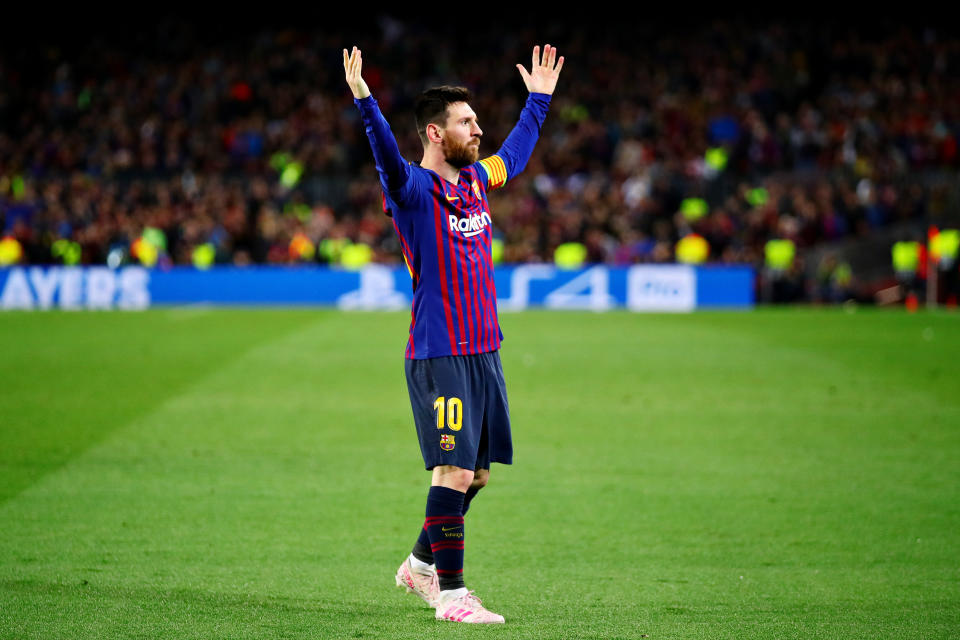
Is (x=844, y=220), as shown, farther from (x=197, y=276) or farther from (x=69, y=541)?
(x=69, y=541)

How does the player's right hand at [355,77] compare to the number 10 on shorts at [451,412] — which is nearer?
the player's right hand at [355,77]

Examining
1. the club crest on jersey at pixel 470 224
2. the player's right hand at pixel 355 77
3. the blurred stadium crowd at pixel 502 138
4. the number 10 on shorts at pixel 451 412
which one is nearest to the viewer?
the player's right hand at pixel 355 77

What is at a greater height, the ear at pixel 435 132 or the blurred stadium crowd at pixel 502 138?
the blurred stadium crowd at pixel 502 138

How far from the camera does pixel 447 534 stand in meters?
5.05

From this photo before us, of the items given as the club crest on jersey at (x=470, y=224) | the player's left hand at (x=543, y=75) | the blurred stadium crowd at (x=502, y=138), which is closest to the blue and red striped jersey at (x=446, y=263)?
the club crest on jersey at (x=470, y=224)

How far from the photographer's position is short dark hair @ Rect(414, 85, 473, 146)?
5000 millimetres

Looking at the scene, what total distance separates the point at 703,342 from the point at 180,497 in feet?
38.5

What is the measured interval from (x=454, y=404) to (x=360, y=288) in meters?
21.1

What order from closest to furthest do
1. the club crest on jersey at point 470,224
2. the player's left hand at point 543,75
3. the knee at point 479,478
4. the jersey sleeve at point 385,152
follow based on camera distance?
the jersey sleeve at point 385,152, the club crest on jersey at point 470,224, the knee at point 479,478, the player's left hand at point 543,75

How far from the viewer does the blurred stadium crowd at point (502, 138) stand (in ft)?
93.4

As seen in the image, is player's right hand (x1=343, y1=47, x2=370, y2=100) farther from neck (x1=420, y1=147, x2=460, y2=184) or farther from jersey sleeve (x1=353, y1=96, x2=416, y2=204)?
neck (x1=420, y1=147, x2=460, y2=184)

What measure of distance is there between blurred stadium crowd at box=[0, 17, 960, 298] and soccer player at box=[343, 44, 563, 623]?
22.1m

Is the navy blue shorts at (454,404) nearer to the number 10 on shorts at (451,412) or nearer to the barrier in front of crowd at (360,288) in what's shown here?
the number 10 on shorts at (451,412)

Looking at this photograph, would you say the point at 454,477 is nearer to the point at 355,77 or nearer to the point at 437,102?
the point at 437,102
